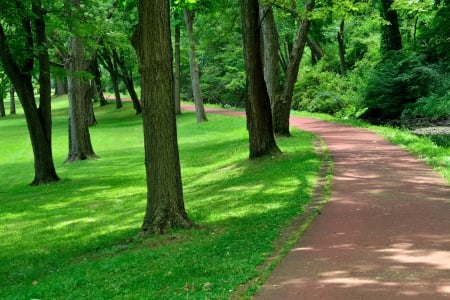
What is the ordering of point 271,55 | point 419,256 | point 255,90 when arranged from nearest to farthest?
point 419,256
point 255,90
point 271,55

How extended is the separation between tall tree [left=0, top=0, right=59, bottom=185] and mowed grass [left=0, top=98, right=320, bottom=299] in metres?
1.19

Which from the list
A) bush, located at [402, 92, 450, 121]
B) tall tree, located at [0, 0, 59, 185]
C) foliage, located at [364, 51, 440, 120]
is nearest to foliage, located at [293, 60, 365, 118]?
foliage, located at [364, 51, 440, 120]

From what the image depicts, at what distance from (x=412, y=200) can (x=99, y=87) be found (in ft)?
172

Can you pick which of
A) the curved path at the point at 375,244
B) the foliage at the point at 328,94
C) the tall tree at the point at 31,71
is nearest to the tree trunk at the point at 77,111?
the tall tree at the point at 31,71

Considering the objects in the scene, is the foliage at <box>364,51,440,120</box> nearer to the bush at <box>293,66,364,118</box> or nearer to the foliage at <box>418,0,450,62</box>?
the foliage at <box>418,0,450,62</box>

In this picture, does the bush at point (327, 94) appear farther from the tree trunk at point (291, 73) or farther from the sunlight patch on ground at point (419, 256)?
the sunlight patch on ground at point (419, 256)

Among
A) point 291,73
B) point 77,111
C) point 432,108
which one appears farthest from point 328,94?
point 77,111

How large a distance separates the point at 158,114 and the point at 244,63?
15255mm

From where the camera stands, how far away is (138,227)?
10883 millimetres

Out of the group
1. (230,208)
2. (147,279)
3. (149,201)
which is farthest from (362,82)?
(147,279)

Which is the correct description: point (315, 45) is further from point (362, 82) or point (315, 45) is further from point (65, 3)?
point (65, 3)

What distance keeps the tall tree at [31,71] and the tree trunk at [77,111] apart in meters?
5.30

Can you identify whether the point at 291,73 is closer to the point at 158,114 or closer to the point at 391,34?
the point at 158,114

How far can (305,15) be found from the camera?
59.3 feet
